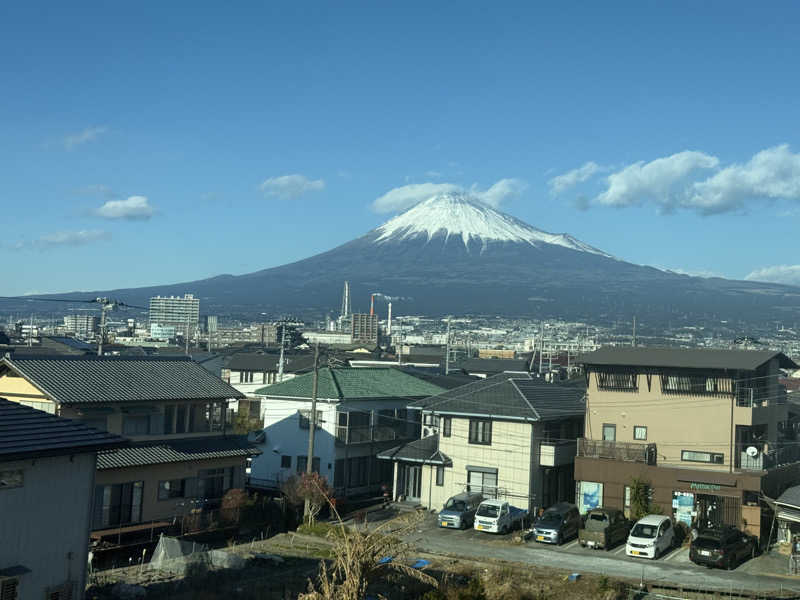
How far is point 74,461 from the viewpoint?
1505 centimetres

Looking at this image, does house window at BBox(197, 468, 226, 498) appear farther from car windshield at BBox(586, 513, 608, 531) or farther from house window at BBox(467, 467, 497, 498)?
car windshield at BBox(586, 513, 608, 531)

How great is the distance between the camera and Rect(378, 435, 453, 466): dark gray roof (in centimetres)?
3152

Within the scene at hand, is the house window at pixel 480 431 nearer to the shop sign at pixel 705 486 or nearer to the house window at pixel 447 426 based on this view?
the house window at pixel 447 426

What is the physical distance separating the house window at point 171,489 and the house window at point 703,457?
16.2 m

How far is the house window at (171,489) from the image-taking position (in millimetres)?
26109

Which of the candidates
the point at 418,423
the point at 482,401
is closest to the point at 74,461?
the point at 482,401

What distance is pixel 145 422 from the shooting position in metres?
27.1

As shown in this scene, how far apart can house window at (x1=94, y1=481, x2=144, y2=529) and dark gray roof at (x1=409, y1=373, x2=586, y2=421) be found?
11.1 metres

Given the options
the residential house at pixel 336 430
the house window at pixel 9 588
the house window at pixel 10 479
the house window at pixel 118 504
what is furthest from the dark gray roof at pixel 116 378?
the house window at pixel 9 588

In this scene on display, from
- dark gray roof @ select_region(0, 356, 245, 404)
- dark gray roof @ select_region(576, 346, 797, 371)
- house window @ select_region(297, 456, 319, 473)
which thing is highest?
dark gray roof @ select_region(576, 346, 797, 371)

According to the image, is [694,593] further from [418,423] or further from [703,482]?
[418,423]

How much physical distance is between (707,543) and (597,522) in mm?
3361

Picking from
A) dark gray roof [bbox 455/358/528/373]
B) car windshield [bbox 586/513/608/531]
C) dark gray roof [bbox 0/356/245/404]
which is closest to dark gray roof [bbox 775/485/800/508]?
car windshield [bbox 586/513/608/531]

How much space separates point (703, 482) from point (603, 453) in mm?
3444
